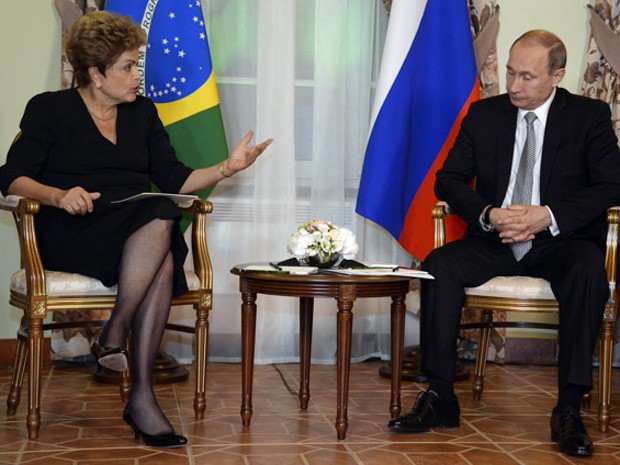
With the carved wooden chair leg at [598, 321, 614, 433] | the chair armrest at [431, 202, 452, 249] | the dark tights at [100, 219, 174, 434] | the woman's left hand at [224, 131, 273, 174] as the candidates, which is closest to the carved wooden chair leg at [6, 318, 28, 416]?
the dark tights at [100, 219, 174, 434]

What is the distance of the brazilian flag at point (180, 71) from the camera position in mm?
4082

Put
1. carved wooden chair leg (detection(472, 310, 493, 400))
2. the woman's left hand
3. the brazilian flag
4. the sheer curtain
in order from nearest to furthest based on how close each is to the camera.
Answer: the woman's left hand
carved wooden chair leg (detection(472, 310, 493, 400))
the brazilian flag
the sheer curtain

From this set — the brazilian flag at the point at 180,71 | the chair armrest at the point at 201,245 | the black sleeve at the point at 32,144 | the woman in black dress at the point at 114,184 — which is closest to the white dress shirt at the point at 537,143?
the woman in black dress at the point at 114,184

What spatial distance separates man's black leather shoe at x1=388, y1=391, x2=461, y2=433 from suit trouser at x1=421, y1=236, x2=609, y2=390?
0.09 metres

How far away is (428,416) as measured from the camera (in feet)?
10.4

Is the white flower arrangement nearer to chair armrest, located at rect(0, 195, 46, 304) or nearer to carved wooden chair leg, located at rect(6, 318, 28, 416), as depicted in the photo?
chair armrest, located at rect(0, 195, 46, 304)

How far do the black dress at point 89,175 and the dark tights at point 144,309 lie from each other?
0.07 m

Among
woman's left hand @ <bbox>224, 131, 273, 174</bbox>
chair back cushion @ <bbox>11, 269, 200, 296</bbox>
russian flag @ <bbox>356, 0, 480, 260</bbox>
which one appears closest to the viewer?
chair back cushion @ <bbox>11, 269, 200, 296</bbox>

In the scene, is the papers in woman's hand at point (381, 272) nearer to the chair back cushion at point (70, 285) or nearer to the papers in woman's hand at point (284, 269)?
the papers in woman's hand at point (284, 269)

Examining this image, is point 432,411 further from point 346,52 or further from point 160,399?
point 346,52

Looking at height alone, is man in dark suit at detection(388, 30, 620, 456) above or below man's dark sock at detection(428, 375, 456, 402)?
above

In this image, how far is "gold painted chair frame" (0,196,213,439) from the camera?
2994 millimetres

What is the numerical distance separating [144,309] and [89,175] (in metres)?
0.57

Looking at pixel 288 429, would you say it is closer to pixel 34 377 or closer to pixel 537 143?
pixel 34 377
